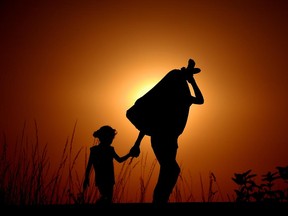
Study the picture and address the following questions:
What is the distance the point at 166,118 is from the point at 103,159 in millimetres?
1732

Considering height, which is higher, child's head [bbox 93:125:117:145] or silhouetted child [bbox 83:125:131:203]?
child's head [bbox 93:125:117:145]

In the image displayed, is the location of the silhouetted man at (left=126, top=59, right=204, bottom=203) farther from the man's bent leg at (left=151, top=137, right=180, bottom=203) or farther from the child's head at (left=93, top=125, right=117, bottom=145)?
the child's head at (left=93, top=125, right=117, bottom=145)

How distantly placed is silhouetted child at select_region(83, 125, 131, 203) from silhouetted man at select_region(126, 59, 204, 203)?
129 centimetres

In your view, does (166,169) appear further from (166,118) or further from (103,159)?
(103,159)

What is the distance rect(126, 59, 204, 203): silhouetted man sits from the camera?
3404 mm

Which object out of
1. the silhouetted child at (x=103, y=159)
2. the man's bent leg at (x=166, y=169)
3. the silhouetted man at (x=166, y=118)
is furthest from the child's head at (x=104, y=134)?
the man's bent leg at (x=166, y=169)

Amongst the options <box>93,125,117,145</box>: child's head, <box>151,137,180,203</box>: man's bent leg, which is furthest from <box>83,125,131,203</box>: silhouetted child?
<box>151,137,180,203</box>: man's bent leg

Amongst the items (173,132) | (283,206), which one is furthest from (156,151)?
(283,206)

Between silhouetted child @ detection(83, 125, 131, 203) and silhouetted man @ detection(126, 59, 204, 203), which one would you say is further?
silhouetted child @ detection(83, 125, 131, 203)

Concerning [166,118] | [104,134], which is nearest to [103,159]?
[104,134]

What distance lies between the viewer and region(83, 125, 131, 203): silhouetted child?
483 centimetres

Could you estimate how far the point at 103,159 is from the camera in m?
4.93

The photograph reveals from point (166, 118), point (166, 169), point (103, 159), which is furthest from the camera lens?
point (103, 159)

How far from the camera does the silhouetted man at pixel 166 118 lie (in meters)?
3.40
